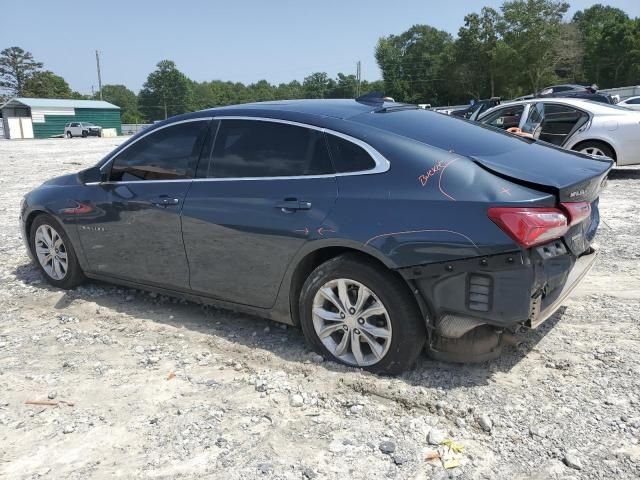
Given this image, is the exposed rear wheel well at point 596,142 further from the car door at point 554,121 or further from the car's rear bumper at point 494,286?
the car's rear bumper at point 494,286

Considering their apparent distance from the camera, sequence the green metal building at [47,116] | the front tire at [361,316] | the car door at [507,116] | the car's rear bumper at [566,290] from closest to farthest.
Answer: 1. the car's rear bumper at [566,290]
2. the front tire at [361,316]
3. the car door at [507,116]
4. the green metal building at [47,116]

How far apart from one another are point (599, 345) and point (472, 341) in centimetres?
108

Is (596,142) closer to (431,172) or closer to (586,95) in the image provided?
(431,172)

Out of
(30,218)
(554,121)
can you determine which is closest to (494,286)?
(30,218)

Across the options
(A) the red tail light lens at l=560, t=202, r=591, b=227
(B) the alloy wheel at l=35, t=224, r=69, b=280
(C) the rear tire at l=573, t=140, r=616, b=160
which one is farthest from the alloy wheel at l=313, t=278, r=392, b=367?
(C) the rear tire at l=573, t=140, r=616, b=160

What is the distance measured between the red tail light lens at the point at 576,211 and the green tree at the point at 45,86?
99950 millimetres

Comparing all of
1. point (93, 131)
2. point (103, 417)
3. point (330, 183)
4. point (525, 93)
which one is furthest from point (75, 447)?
point (525, 93)

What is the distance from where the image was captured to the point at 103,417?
3.22 m

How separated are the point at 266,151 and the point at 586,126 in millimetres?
7852

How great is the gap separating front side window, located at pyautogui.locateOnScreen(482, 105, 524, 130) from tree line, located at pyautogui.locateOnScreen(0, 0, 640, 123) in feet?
120

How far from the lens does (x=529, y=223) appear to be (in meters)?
2.96

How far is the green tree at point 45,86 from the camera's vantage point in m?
90.4

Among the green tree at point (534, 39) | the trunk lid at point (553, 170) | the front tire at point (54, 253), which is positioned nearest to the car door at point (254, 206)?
the trunk lid at point (553, 170)

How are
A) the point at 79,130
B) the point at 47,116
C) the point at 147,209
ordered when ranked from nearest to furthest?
1. the point at 147,209
2. the point at 79,130
3. the point at 47,116
